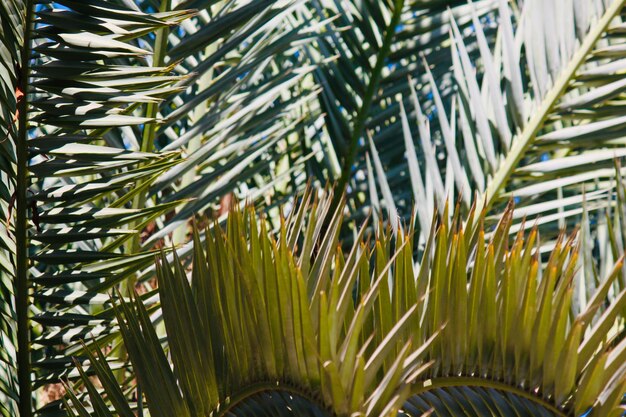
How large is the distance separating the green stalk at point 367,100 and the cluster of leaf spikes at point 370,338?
2.89 feet

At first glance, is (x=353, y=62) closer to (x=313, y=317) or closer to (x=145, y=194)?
(x=145, y=194)

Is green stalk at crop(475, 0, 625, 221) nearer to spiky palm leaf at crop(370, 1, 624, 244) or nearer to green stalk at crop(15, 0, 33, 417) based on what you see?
spiky palm leaf at crop(370, 1, 624, 244)

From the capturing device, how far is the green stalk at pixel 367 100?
1.89 meters

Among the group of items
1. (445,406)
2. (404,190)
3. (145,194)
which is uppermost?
(145,194)

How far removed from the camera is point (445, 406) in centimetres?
87

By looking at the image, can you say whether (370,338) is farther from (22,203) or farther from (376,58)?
(376,58)

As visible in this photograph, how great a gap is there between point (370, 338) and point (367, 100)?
1247 millimetres

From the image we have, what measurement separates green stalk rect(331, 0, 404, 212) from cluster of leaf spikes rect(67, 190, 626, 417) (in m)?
0.88

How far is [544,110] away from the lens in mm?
1733

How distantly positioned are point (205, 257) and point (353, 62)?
1.27 meters

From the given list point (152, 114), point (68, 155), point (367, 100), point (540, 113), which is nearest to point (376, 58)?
point (367, 100)

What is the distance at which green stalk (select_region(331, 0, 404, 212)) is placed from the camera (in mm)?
1886

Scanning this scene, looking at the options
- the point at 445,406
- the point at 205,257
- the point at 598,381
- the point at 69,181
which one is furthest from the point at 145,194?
the point at 598,381

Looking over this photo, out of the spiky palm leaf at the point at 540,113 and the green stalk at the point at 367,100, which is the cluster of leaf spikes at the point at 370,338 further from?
the green stalk at the point at 367,100
